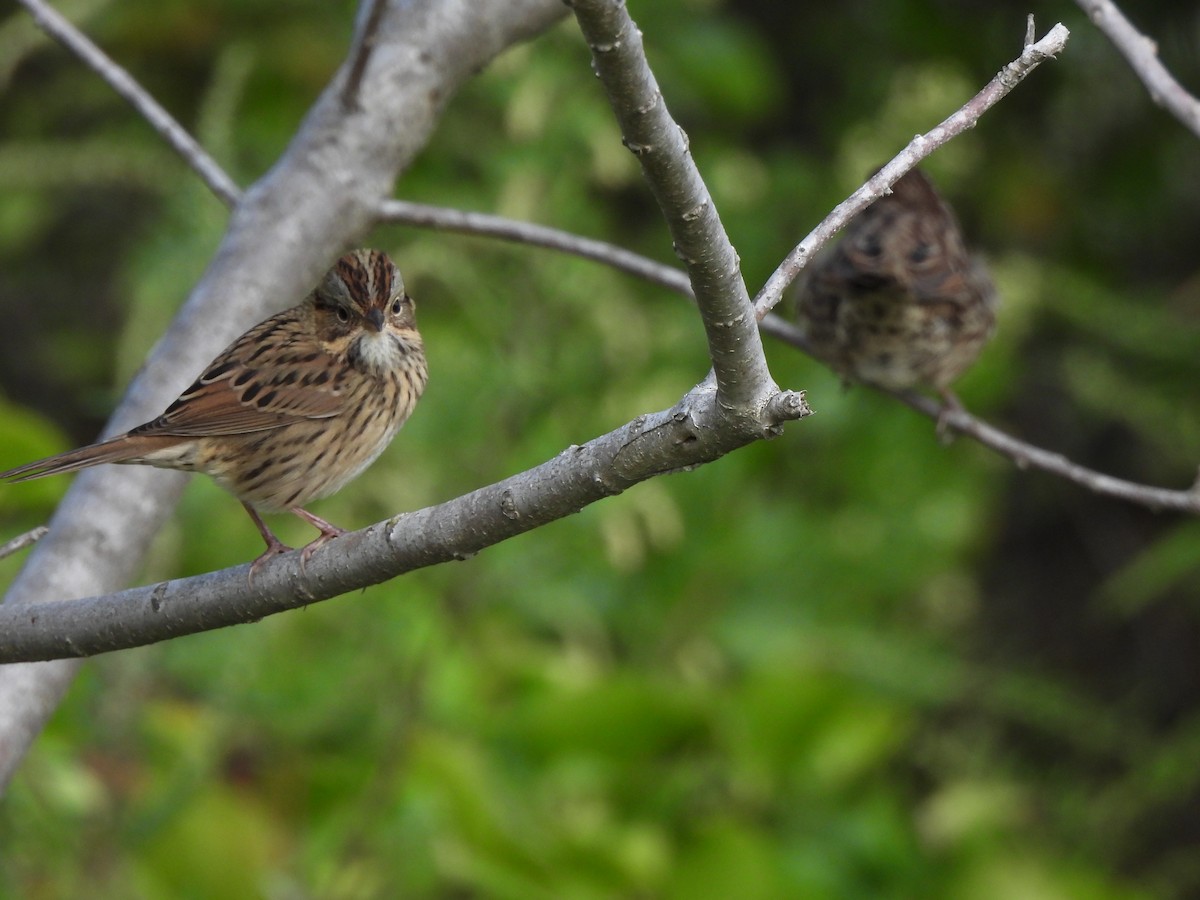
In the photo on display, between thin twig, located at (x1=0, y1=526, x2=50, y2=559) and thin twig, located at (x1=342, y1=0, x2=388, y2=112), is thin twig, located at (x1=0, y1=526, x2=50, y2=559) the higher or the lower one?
the lower one

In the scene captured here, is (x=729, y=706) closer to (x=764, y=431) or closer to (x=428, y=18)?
(x=428, y=18)

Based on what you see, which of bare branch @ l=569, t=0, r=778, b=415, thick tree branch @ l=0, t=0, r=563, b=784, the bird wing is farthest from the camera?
the bird wing

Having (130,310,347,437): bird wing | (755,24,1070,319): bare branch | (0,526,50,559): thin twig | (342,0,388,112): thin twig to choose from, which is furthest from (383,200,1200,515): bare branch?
(0,526,50,559): thin twig

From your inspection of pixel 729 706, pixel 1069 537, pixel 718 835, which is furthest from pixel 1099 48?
pixel 718 835

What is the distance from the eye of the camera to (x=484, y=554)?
3670 millimetres

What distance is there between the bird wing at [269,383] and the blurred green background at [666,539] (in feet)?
2.24

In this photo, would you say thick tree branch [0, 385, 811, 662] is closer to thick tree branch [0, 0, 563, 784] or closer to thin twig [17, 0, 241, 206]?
thick tree branch [0, 0, 563, 784]

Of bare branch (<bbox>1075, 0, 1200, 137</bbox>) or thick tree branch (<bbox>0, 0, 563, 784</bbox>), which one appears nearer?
bare branch (<bbox>1075, 0, 1200, 137</bbox>)

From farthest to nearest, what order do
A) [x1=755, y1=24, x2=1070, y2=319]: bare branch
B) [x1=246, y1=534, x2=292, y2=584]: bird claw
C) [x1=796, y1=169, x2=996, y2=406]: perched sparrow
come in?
[x1=796, y1=169, x2=996, y2=406]: perched sparrow, [x1=246, y1=534, x2=292, y2=584]: bird claw, [x1=755, y1=24, x2=1070, y2=319]: bare branch

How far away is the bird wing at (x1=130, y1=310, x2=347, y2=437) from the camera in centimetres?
277

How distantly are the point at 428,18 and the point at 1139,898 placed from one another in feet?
11.8

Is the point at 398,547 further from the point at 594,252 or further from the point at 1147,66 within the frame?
the point at 1147,66

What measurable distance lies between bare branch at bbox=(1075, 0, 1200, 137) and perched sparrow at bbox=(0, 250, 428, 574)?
143cm

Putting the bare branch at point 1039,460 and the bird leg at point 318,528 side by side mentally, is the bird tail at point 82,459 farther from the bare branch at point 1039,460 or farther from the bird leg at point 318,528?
the bare branch at point 1039,460
